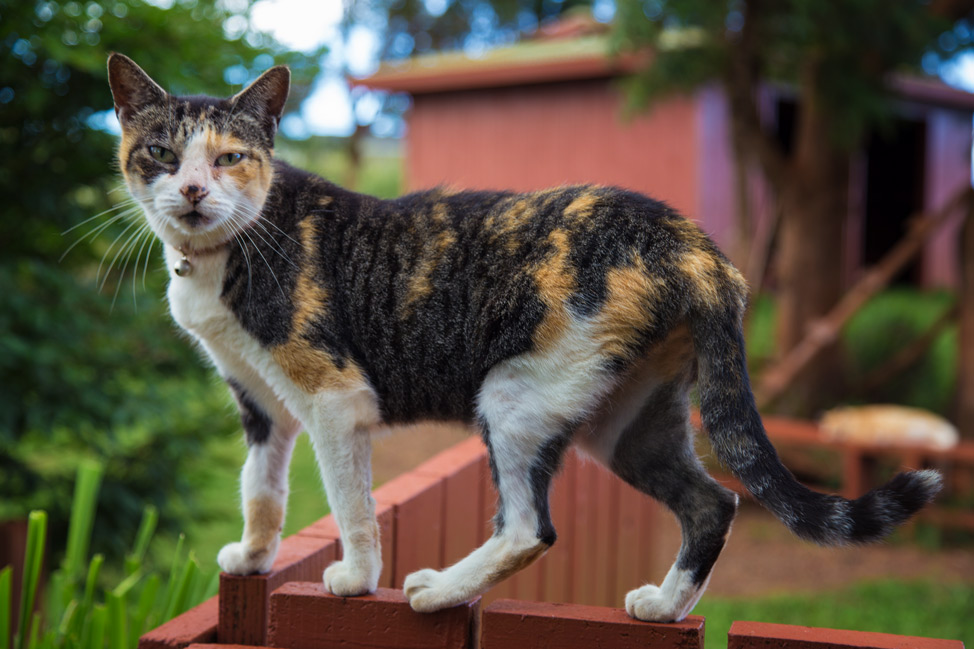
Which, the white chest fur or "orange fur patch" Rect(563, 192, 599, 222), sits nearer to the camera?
"orange fur patch" Rect(563, 192, 599, 222)

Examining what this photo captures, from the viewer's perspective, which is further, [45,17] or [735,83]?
[735,83]

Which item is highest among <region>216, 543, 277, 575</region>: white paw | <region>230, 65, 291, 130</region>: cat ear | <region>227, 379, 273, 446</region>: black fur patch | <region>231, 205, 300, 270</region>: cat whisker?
<region>230, 65, 291, 130</region>: cat ear

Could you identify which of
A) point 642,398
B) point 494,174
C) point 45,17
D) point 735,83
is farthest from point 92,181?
point 494,174

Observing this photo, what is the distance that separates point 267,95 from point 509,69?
793 cm

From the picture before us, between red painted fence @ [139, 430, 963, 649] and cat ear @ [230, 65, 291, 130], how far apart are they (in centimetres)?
102

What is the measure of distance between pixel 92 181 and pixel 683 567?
132 inches

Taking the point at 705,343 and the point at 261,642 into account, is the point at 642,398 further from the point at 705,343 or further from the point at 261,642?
the point at 261,642

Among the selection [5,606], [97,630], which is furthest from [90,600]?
[97,630]

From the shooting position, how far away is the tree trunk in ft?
22.1

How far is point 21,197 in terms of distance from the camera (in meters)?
3.88

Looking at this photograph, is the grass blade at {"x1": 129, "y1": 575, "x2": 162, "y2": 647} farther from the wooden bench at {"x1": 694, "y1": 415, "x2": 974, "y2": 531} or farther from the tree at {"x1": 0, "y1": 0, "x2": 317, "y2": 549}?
the wooden bench at {"x1": 694, "y1": 415, "x2": 974, "y2": 531}

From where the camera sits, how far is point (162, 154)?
184 cm

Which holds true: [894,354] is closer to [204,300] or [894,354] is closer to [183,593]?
[183,593]

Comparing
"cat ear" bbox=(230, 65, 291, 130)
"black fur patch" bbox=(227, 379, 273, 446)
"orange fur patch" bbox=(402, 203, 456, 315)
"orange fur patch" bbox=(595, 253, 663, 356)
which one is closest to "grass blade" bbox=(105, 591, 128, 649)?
"black fur patch" bbox=(227, 379, 273, 446)
